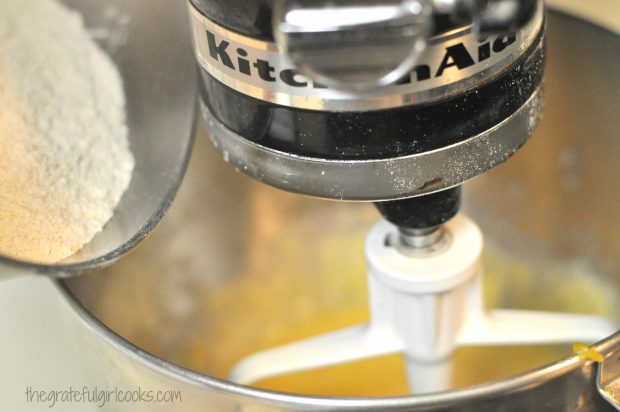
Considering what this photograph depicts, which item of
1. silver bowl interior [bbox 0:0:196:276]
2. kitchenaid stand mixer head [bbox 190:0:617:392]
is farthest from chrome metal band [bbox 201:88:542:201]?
silver bowl interior [bbox 0:0:196:276]

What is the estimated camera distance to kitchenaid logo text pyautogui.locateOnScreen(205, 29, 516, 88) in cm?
29

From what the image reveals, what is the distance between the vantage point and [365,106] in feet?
0.97

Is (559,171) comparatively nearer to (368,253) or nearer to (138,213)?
(368,253)

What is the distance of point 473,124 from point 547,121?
0.25 m

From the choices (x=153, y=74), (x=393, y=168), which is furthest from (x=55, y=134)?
(x=393, y=168)

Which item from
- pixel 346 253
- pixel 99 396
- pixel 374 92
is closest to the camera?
A: pixel 374 92

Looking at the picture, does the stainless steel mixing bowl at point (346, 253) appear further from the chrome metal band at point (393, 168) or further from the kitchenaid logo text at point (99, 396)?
the chrome metal band at point (393, 168)

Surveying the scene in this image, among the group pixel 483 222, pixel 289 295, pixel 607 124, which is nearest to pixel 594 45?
pixel 607 124

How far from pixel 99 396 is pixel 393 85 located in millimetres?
210

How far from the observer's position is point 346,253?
614 mm

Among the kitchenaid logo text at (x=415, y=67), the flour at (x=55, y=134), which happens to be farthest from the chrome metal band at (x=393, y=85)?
the flour at (x=55, y=134)

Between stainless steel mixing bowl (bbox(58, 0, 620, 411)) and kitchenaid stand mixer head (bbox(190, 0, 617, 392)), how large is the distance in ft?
0.52

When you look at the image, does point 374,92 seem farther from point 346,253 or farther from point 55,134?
point 346,253

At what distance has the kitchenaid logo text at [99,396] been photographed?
12.8 inches
